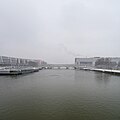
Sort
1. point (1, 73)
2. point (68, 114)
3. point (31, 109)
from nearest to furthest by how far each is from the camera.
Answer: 1. point (68, 114)
2. point (31, 109)
3. point (1, 73)

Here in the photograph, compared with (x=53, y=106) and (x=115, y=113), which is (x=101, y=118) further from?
(x=53, y=106)

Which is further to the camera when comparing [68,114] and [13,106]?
[13,106]

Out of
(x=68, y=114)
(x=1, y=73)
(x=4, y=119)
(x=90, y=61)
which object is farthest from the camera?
(x=90, y=61)

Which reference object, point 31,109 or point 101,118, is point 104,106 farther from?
point 31,109

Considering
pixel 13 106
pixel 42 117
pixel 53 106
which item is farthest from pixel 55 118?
pixel 13 106

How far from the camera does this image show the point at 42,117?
8.69 m

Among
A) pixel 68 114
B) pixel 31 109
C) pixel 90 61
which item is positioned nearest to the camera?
pixel 68 114

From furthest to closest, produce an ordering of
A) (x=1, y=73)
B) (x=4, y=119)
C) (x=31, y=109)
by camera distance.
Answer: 1. (x=1, y=73)
2. (x=31, y=109)
3. (x=4, y=119)

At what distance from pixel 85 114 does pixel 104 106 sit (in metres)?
2.61

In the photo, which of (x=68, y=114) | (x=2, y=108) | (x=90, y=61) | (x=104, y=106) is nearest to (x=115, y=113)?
(x=104, y=106)

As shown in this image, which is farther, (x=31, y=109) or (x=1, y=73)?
(x=1, y=73)

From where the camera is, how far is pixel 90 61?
159 m

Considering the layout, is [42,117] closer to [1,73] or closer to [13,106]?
[13,106]

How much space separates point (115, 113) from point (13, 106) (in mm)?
8653
